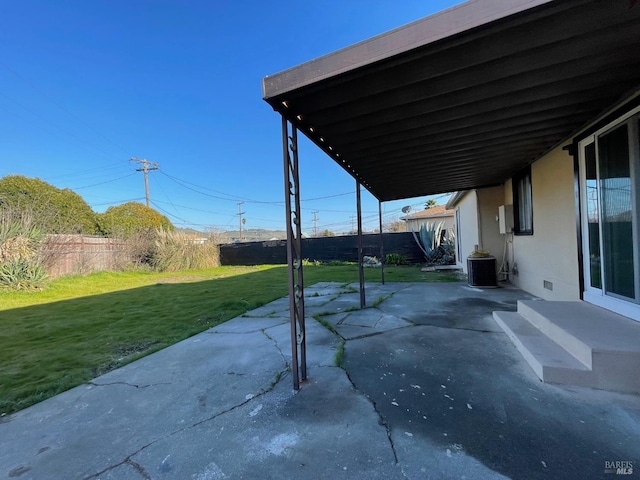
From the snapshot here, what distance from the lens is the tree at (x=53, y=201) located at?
9242 mm

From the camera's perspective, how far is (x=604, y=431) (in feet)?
4.93

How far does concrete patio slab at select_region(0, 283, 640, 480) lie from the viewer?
135 centimetres

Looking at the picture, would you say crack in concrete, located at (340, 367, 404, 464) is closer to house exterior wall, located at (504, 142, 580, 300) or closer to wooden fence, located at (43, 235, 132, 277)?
house exterior wall, located at (504, 142, 580, 300)

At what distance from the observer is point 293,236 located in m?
2.27

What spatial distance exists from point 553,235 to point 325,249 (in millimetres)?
10980

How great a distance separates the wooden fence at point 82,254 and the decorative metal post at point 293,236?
9739 mm

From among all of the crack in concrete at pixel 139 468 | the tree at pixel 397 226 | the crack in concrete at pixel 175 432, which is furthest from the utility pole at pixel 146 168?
the crack in concrete at pixel 139 468

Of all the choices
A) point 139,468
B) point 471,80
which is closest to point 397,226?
point 471,80

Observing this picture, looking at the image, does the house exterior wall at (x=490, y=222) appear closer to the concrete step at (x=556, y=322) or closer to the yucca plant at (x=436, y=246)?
the concrete step at (x=556, y=322)

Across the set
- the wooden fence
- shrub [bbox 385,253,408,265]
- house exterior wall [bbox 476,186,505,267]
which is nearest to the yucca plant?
shrub [bbox 385,253,408,265]

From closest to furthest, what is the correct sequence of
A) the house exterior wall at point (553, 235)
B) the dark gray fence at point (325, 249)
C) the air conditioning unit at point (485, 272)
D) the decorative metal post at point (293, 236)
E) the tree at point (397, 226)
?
1. the decorative metal post at point (293, 236)
2. the house exterior wall at point (553, 235)
3. the air conditioning unit at point (485, 272)
4. the dark gray fence at point (325, 249)
5. the tree at point (397, 226)

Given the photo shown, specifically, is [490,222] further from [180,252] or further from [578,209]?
[180,252]

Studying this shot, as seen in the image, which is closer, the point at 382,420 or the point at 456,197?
the point at 382,420

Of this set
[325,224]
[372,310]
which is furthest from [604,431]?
[325,224]
